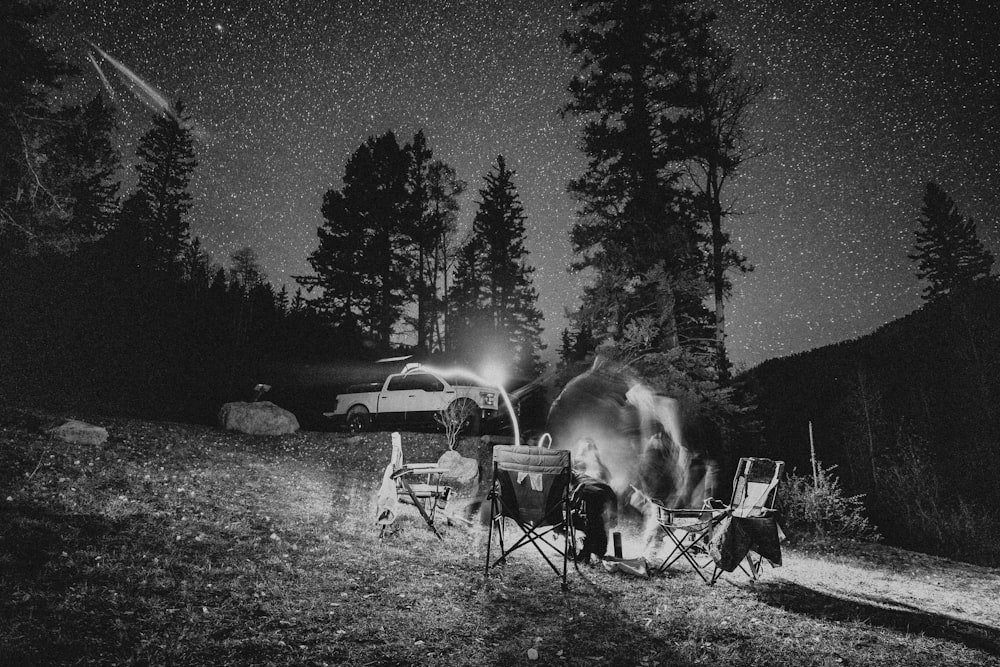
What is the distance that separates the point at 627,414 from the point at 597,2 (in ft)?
34.1

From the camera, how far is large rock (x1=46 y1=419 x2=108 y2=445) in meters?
8.16

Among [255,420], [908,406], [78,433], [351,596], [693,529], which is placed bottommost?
[351,596]

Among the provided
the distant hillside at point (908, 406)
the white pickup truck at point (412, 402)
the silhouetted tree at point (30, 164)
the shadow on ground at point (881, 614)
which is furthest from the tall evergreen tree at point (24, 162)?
the distant hillside at point (908, 406)

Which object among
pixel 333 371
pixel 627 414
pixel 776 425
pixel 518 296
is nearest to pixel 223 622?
pixel 627 414

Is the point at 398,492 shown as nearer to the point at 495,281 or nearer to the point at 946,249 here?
the point at 495,281

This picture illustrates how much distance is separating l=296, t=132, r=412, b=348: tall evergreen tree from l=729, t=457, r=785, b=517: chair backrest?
22.0 m

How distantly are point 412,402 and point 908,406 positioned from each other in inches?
1040

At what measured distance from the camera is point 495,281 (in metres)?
32.8

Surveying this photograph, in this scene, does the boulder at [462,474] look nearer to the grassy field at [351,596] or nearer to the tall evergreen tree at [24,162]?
the grassy field at [351,596]

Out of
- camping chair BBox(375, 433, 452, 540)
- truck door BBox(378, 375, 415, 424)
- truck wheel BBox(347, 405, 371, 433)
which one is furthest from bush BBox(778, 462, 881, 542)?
truck wheel BBox(347, 405, 371, 433)

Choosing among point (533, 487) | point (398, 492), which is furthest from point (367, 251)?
point (533, 487)

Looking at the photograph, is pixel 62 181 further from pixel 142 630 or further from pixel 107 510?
pixel 142 630

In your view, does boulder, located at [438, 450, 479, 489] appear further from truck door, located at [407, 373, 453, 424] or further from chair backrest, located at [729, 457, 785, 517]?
chair backrest, located at [729, 457, 785, 517]

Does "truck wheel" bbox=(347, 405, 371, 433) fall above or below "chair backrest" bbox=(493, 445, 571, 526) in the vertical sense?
above
